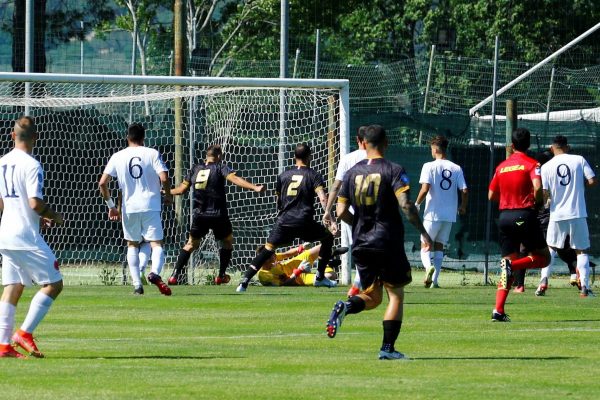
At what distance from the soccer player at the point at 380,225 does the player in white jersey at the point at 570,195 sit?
856cm

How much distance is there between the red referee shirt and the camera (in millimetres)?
16078

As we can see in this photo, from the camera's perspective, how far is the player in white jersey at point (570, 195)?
65.8 ft

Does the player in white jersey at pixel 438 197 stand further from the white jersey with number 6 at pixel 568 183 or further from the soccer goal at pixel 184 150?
the white jersey with number 6 at pixel 568 183

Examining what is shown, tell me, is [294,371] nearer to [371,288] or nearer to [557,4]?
[371,288]

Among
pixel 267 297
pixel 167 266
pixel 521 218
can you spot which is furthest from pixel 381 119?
pixel 521 218

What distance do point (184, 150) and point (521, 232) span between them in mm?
9526

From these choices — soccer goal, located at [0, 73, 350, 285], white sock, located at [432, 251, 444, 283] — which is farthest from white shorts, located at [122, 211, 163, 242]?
white sock, located at [432, 251, 444, 283]

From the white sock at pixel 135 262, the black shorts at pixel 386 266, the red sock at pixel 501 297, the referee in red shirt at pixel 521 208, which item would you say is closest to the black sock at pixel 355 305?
the black shorts at pixel 386 266

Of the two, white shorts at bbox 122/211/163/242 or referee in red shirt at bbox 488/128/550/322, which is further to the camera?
white shorts at bbox 122/211/163/242

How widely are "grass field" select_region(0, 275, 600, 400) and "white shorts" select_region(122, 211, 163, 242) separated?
842 millimetres

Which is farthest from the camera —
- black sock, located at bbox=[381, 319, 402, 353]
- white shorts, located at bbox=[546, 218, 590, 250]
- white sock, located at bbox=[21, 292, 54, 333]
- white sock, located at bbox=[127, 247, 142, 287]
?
white shorts, located at bbox=[546, 218, 590, 250]

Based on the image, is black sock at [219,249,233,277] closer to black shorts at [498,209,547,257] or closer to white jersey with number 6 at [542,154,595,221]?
white jersey with number 6 at [542,154,595,221]

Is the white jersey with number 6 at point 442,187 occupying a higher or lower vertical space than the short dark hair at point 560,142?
lower

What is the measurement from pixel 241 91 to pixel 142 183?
6460 millimetres
